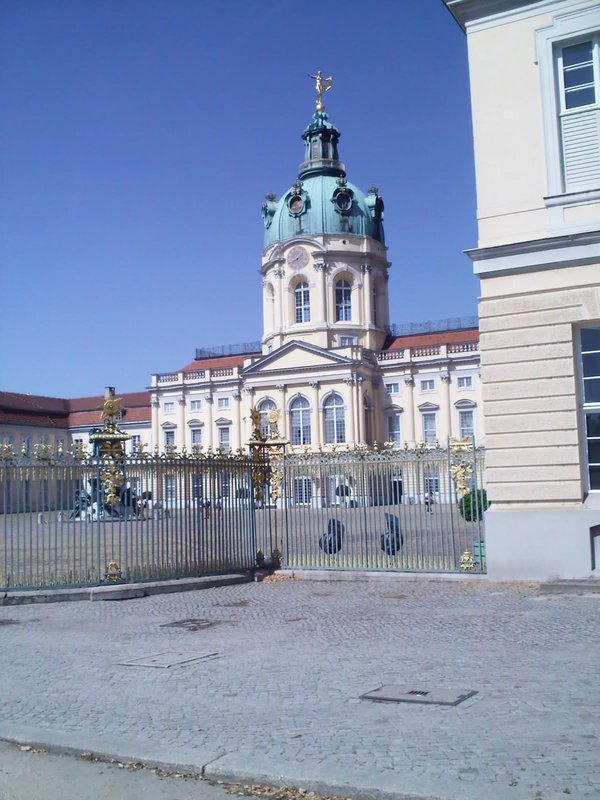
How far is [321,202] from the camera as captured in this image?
210 feet

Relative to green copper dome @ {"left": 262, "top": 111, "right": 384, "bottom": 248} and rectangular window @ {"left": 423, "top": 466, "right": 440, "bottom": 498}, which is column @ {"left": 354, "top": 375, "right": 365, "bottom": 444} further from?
rectangular window @ {"left": 423, "top": 466, "right": 440, "bottom": 498}

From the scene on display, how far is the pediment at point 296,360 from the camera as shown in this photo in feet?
196

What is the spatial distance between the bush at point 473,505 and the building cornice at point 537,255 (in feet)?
11.8

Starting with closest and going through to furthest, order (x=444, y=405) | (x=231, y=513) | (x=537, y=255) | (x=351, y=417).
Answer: (x=537, y=255), (x=231, y=513), (x=351, y=417), (x=444, y=405)

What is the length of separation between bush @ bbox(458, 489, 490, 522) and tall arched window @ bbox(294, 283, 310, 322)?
50.0 meters

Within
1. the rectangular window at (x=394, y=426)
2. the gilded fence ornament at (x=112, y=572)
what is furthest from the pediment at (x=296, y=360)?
the gilded fence ornament at (x=112, y=572)

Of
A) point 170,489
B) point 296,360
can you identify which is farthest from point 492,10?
point 296,360

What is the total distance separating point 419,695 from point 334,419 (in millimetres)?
53147

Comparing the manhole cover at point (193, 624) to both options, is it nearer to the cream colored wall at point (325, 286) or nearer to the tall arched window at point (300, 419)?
the tall arched window at point (300, 419)

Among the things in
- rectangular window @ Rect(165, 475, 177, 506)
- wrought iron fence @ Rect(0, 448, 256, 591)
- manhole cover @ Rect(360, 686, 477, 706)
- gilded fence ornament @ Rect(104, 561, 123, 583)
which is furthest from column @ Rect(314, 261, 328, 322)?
manhole cover @ Rect(360, 686, 477, 706)

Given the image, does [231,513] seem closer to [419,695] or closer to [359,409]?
[419,695]

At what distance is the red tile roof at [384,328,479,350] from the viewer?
6538 cm

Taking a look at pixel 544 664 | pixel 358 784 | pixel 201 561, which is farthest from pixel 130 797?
pixel 201 561

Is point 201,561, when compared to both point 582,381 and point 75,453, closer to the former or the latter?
point 75,453
